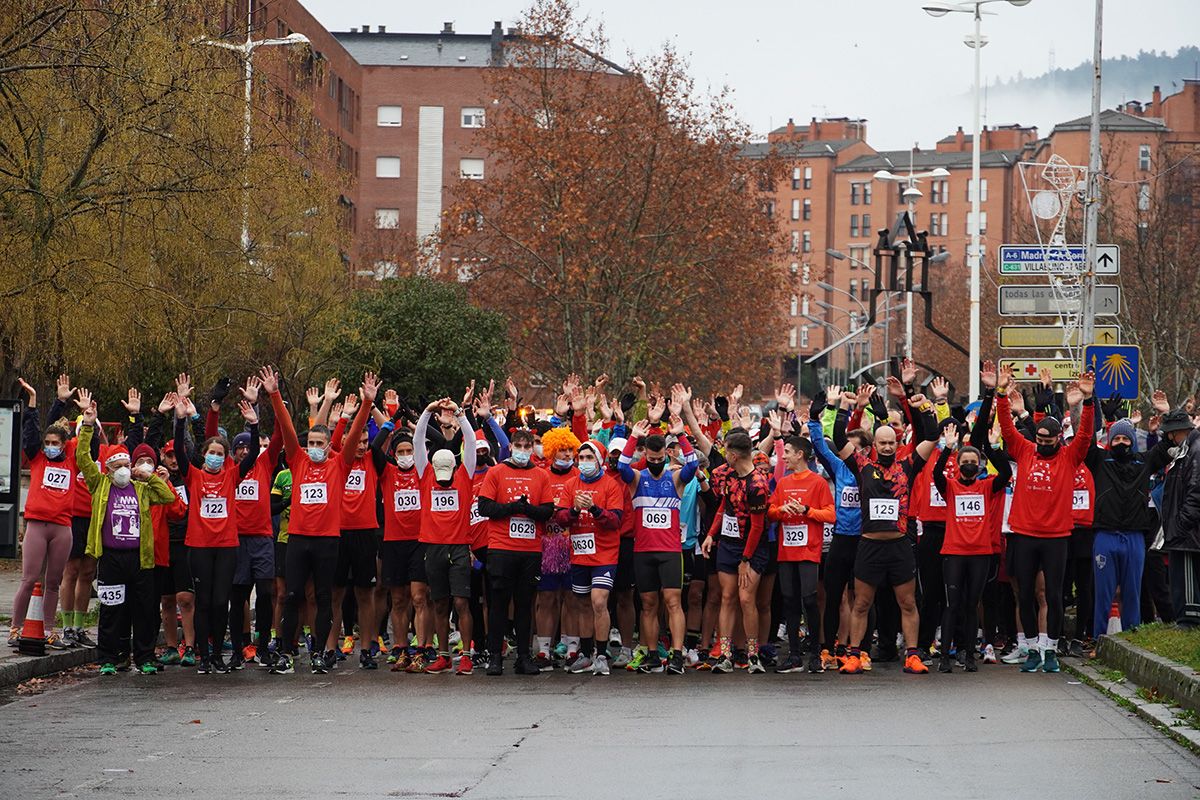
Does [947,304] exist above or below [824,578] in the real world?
above

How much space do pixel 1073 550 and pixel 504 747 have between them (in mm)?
7329

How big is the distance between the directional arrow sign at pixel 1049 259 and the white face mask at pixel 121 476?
48.6ft

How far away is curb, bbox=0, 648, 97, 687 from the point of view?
14.5m

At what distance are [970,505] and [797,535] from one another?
1451mm

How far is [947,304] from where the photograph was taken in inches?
3853

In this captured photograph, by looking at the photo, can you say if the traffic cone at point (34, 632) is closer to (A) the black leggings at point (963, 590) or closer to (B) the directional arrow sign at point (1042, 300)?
(A) the black leggings at point (963, 590)

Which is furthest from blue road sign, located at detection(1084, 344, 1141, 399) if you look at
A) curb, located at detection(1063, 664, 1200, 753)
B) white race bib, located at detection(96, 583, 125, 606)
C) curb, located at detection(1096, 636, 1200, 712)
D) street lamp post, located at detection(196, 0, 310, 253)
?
white race bib, located at detection(96, 583, 125, 606)

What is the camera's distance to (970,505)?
15203 mm

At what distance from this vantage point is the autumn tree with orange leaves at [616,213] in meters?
43.3

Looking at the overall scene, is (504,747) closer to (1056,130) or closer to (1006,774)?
(1006,774)

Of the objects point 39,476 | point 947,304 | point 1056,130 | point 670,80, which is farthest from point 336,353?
point 1056,130

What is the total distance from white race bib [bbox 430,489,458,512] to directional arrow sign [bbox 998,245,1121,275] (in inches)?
518

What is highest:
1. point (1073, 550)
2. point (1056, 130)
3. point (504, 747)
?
point (1056, 130)

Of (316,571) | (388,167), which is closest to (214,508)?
(316,571)
